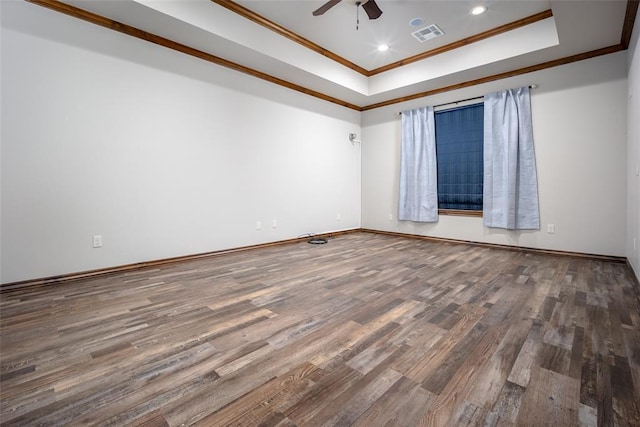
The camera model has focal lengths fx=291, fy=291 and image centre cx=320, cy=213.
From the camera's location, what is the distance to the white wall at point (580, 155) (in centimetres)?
368

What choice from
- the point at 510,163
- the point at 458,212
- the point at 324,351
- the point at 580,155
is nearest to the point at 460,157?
the point at 510,163

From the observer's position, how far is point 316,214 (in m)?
5.52

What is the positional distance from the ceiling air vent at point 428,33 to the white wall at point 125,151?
2.13m

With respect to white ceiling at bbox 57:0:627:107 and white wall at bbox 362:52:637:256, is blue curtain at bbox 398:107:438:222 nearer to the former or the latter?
white ceiling at bbox 57:0:627:107

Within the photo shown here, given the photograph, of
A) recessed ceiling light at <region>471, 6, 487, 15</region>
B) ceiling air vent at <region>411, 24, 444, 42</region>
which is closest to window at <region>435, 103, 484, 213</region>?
ceiling air vent at <region>411, 24, 444, 42</region>

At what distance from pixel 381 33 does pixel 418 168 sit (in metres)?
2.38

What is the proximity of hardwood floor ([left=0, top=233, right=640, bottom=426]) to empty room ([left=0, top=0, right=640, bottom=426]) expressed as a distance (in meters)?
0.01

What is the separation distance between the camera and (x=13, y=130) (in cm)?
263

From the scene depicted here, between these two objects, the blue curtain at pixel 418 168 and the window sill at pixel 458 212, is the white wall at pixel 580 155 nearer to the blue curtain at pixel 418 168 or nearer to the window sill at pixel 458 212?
the window sill at pixel 458 212

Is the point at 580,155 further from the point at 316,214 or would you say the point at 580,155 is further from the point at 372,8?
the point at 316,214

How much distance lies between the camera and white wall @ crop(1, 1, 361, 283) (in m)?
2.69

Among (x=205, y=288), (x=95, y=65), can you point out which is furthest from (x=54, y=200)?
(x=205, y=288)

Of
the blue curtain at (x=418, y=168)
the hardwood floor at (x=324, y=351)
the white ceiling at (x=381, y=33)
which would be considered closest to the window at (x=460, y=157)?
the blue curtain at (x=418, y=168)

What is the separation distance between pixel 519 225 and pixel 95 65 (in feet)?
19.0
